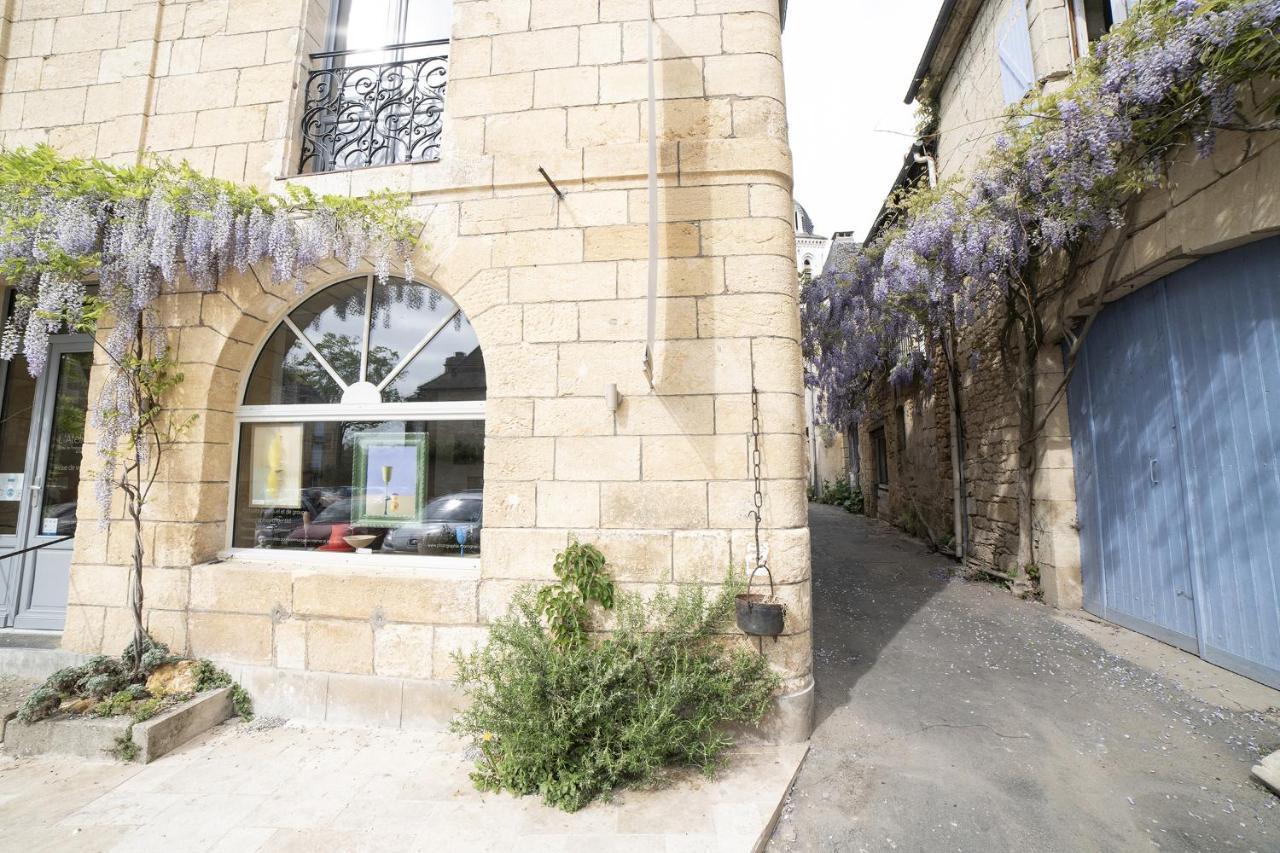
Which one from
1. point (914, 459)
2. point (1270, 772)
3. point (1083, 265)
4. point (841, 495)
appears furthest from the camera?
point (841, 495)

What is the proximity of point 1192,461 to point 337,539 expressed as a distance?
18.8 feet

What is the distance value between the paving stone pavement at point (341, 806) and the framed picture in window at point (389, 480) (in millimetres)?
1296

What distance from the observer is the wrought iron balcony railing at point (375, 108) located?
3.62 m

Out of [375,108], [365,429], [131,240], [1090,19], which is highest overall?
[1090,19]

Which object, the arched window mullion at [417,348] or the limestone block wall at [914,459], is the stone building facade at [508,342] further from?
the limestone block wall at [914,459]

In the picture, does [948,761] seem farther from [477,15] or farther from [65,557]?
[65,557]

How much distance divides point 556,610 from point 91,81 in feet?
17.4

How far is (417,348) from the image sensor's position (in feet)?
11.5

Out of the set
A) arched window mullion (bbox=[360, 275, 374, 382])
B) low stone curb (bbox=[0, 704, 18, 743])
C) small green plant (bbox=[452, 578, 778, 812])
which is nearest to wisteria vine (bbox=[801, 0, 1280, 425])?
small green plant (bbox=[452, 578, 778, 812])

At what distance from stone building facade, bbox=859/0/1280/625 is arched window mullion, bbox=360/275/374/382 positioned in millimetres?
5207

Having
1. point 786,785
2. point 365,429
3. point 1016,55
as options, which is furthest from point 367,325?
point 1016,55

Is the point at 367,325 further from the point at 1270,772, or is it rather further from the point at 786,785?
the point at 1270,772

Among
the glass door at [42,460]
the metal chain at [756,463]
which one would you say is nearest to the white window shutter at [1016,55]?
the metal chain at [756,463]

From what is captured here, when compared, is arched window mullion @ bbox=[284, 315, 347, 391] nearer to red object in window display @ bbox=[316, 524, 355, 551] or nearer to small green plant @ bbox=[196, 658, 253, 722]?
red object in window display @ bbox=[316, 524, 355, 551]
